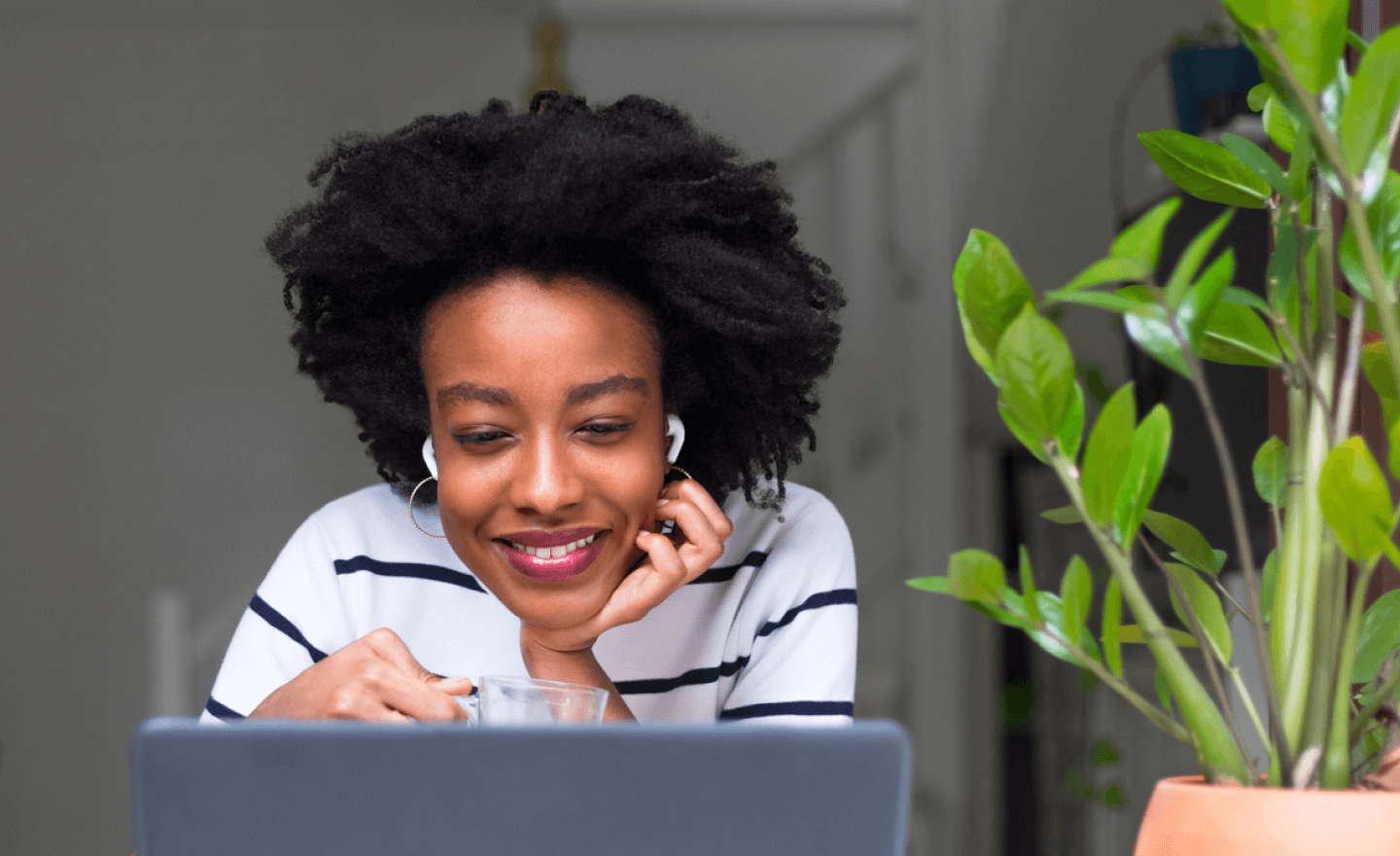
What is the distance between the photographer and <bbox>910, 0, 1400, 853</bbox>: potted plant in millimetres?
475

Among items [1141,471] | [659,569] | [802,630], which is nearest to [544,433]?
[659,569]

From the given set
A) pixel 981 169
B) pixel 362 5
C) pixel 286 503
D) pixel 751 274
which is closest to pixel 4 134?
pixel 362 5

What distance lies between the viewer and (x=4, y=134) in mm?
2656

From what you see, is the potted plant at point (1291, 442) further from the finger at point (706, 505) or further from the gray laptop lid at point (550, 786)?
the finger at point (706, 505)

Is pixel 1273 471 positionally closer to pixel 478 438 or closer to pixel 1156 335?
pixel 1156 335

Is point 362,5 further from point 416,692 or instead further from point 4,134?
point 416,692

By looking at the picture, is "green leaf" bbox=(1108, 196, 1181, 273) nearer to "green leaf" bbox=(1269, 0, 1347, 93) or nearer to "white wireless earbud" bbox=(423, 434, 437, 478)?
"green leaf" bbox=(1269, 0, 1347, 93)

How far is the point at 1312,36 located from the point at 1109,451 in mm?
190

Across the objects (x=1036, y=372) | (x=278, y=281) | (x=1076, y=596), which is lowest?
(x=1076, y=596)

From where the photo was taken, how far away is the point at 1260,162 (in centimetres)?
54

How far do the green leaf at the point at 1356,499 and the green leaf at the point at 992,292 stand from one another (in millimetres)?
139

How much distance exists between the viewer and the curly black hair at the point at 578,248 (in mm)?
858

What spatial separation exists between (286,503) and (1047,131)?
6.55ft

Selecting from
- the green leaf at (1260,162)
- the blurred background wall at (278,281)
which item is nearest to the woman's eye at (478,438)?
the green leaf at (1260,162)
